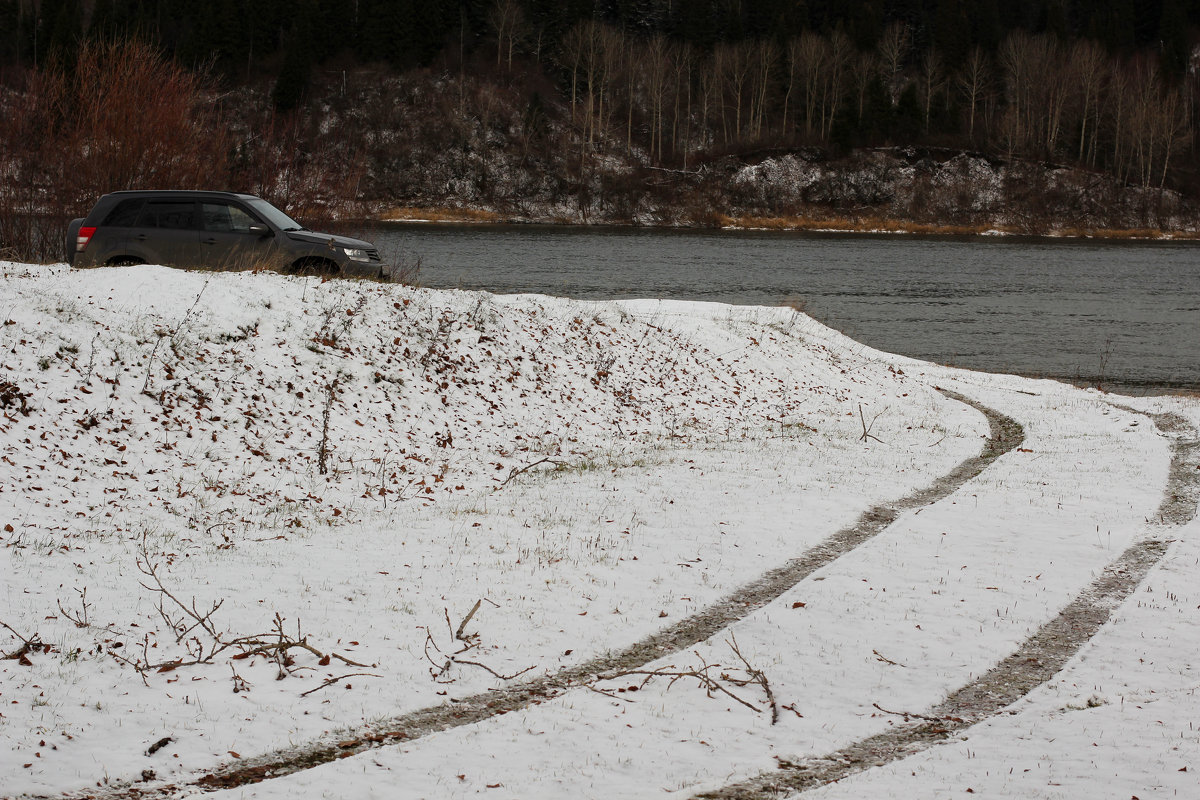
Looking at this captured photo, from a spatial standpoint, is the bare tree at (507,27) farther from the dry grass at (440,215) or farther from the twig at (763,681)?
the twig at (763,681)

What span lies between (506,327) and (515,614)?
1028 centimetres

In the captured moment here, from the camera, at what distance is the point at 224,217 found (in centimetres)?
1777

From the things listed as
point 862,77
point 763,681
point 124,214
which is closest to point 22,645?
point 763,681

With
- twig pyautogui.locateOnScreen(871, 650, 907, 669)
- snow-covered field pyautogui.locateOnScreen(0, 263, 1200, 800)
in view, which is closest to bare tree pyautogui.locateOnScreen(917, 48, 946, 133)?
snow-covered field pyautogui.locateOnScreen(0, 263, 1200, 800)

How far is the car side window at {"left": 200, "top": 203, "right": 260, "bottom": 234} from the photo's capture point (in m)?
17.7

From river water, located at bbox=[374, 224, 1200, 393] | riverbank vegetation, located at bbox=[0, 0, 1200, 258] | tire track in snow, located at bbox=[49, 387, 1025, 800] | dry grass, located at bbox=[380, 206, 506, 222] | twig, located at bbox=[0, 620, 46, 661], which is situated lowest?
river water, located at bbox=[374, 224, 1200, 393]

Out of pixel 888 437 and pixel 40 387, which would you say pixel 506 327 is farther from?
pixel 40 387

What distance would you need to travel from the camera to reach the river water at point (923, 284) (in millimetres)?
33625

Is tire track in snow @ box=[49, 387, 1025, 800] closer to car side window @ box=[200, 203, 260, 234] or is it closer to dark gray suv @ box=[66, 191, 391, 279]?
dark gray suv @ box=[66, 191, 391, 279]

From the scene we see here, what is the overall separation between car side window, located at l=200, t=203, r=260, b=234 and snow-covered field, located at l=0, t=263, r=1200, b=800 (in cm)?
234

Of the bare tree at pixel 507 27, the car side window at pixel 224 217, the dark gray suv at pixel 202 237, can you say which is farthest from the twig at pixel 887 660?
the bare tree at pixel 507 27

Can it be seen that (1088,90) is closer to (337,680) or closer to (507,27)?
(507,27)

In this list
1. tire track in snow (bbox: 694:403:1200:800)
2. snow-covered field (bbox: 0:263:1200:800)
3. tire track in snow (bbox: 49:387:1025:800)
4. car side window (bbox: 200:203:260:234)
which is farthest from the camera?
car side window (bbox: 200:203:260:234)

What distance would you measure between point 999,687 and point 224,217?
593 inches
